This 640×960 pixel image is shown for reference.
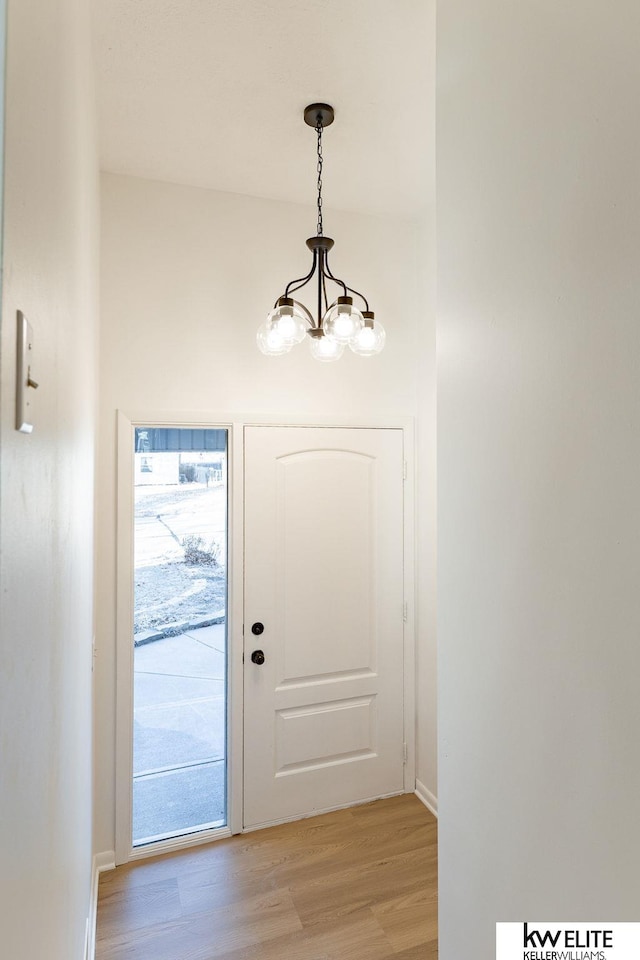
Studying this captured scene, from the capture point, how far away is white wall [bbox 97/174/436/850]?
2428mm

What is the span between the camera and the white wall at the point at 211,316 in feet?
7.97

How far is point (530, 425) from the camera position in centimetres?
100

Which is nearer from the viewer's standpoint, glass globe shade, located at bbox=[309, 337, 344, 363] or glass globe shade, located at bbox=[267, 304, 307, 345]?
glass globe shade, located at bbox=[267, 304, 307, 345]

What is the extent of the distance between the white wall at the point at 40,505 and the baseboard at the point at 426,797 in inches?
80.7

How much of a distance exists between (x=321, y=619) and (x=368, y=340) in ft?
4.58

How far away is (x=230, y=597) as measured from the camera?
2.62 meters

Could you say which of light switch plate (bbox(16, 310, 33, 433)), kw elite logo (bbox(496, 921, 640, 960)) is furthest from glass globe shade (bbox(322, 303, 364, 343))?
kw elite logo (bbox(496, 921, 640, 960))

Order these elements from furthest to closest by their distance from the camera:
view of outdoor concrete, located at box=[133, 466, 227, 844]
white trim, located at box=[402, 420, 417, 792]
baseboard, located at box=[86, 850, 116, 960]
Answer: white trim, located at box=[402, 420, 417, 792], view of outdoor concrete, located at box=[133, 466, 227, 844], baseboard, located at box=[86, 850, 116, 960]

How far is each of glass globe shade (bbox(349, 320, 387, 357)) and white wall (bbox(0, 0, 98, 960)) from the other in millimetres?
1191

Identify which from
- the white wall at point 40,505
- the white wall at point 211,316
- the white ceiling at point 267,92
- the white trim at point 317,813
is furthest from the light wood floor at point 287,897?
the white ceiling at point 267,92

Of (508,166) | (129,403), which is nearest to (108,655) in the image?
(129,403)

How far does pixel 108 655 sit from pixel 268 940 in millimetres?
1215

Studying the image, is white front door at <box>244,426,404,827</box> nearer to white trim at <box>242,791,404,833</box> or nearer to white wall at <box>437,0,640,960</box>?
white trim at <box>242,791,404,833</box>

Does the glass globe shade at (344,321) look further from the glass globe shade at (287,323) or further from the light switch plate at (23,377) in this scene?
the light switch plate at (23,377)
